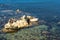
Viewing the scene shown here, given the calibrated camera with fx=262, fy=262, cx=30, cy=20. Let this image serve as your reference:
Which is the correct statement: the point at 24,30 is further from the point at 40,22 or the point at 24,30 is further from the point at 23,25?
the point at 40,22

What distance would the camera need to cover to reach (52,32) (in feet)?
125

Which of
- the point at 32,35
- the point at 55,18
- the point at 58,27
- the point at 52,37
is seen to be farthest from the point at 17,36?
the point at 55,18

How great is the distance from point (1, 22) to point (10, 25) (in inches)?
161

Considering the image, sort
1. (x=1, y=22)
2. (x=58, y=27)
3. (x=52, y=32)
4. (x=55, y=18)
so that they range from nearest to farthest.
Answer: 1. (x=52, y=32)
2. (x=58, y=27)
3. (x=1, y=22)
4. (x=55, y=18)

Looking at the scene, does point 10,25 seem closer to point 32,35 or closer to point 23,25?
point 23,25

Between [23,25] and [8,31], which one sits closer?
[8,31]

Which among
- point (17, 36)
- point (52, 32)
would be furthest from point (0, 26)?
point (52, 32)

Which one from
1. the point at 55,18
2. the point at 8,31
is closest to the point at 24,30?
the point at 8,31

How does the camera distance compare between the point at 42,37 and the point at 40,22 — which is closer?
the point at 42,37

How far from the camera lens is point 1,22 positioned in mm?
44031

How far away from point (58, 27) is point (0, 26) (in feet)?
29.9

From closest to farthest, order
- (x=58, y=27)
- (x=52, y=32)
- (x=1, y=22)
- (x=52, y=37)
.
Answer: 1. (x=52, y=37)
2. (x=52, y=32)
3. (x=58, y=27)
4. (x=1, y=22)

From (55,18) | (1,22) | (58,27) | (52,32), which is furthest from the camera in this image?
(55,18)

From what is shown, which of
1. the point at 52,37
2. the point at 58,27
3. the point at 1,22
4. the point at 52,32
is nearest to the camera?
the point at 52,37
